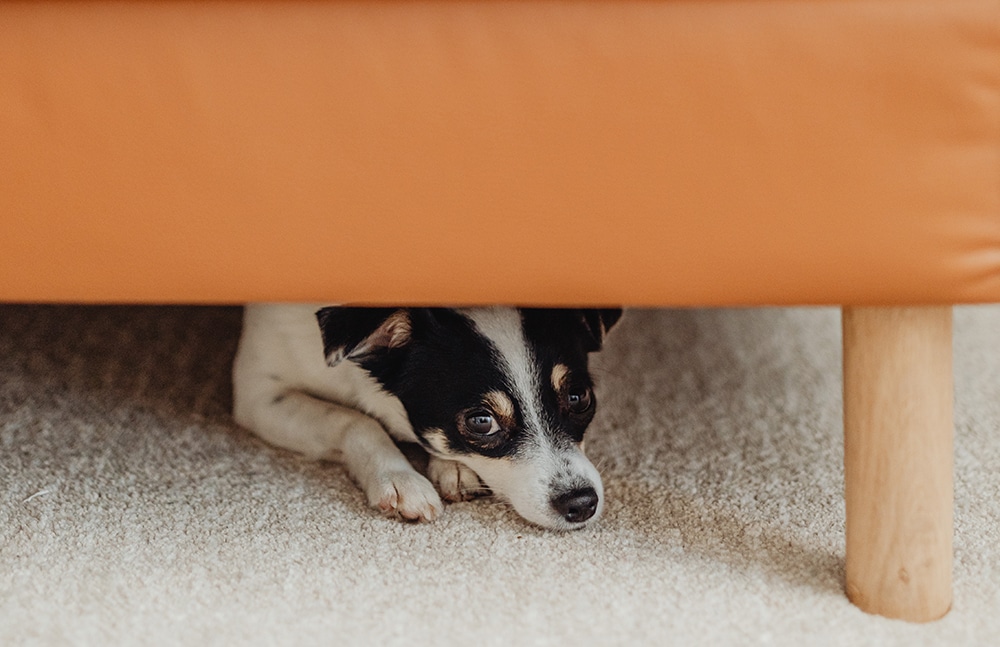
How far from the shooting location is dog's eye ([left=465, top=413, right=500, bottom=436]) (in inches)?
50.6

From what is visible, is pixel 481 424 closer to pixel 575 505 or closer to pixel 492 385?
pixel 492 385

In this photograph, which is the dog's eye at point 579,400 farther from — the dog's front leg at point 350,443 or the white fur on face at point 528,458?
the dog's front leg at point 350,443

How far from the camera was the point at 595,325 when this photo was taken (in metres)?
1.41

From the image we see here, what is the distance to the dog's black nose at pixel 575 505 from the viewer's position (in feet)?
3.95

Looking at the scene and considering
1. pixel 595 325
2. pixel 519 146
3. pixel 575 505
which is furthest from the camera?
pixel 595 325

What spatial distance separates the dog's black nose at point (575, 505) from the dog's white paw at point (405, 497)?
0.16 meters

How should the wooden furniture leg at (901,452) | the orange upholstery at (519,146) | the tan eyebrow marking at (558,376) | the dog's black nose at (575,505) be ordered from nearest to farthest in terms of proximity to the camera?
the orange upholstery at (519,146) < the wooden furniture leg at (901,452) < the dog's black nose at (575,505) < the tan eyebrow marking at (558,376)

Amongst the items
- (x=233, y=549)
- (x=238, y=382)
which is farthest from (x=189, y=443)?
(x=233, y=549)

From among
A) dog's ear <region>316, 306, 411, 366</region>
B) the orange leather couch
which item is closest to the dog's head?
dog's ear <region>316, 306, 411, 366</region>

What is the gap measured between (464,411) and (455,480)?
95 millimetres

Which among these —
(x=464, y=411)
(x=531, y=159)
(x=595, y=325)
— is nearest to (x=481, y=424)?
(x=464, y=411)

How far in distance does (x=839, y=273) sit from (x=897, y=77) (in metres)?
0.18

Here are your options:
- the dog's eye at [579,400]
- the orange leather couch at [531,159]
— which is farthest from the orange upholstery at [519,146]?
the dog's eye at [579,400]

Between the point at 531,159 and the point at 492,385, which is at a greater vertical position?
the point at 531,159
